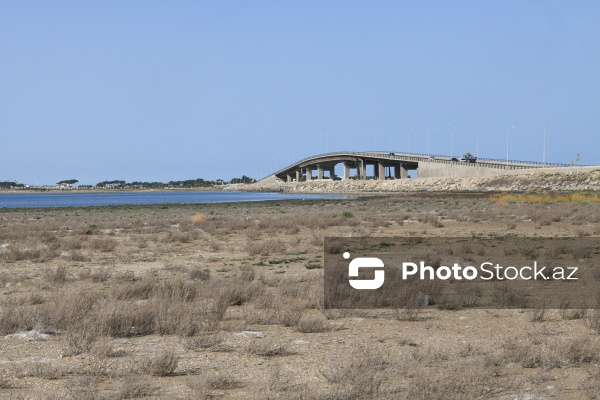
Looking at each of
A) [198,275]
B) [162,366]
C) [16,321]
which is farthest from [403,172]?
[162,366]

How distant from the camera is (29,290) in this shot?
15633 millimetres

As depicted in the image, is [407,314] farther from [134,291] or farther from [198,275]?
[198,275]

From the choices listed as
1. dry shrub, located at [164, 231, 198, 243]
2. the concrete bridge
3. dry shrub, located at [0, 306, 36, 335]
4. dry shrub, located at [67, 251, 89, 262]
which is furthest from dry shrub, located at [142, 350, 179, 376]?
the concrete bridge

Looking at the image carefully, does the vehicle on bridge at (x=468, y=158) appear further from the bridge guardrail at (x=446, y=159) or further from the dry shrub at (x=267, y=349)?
the dry shrub at (x=267, y=349)

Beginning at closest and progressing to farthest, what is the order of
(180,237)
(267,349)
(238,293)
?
1. (267,349)
2. (238,293)
3. (180,237)

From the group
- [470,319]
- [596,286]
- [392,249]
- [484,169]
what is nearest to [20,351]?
[470,319]

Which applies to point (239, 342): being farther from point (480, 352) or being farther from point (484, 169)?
point (484, 169)

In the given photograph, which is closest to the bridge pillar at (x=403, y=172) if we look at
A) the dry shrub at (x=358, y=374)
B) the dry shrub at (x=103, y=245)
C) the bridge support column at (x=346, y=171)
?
the bridge support column at (x=346, y=171)

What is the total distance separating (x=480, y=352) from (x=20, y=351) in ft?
19.4

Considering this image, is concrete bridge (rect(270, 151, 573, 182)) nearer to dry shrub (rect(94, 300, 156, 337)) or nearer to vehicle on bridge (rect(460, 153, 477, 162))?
vehicle on bridge (rect(460, 153, 477, 162))

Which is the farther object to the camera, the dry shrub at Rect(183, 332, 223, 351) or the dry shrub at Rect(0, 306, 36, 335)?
the dry shrub at Rect(0, 306, 36, 335)
